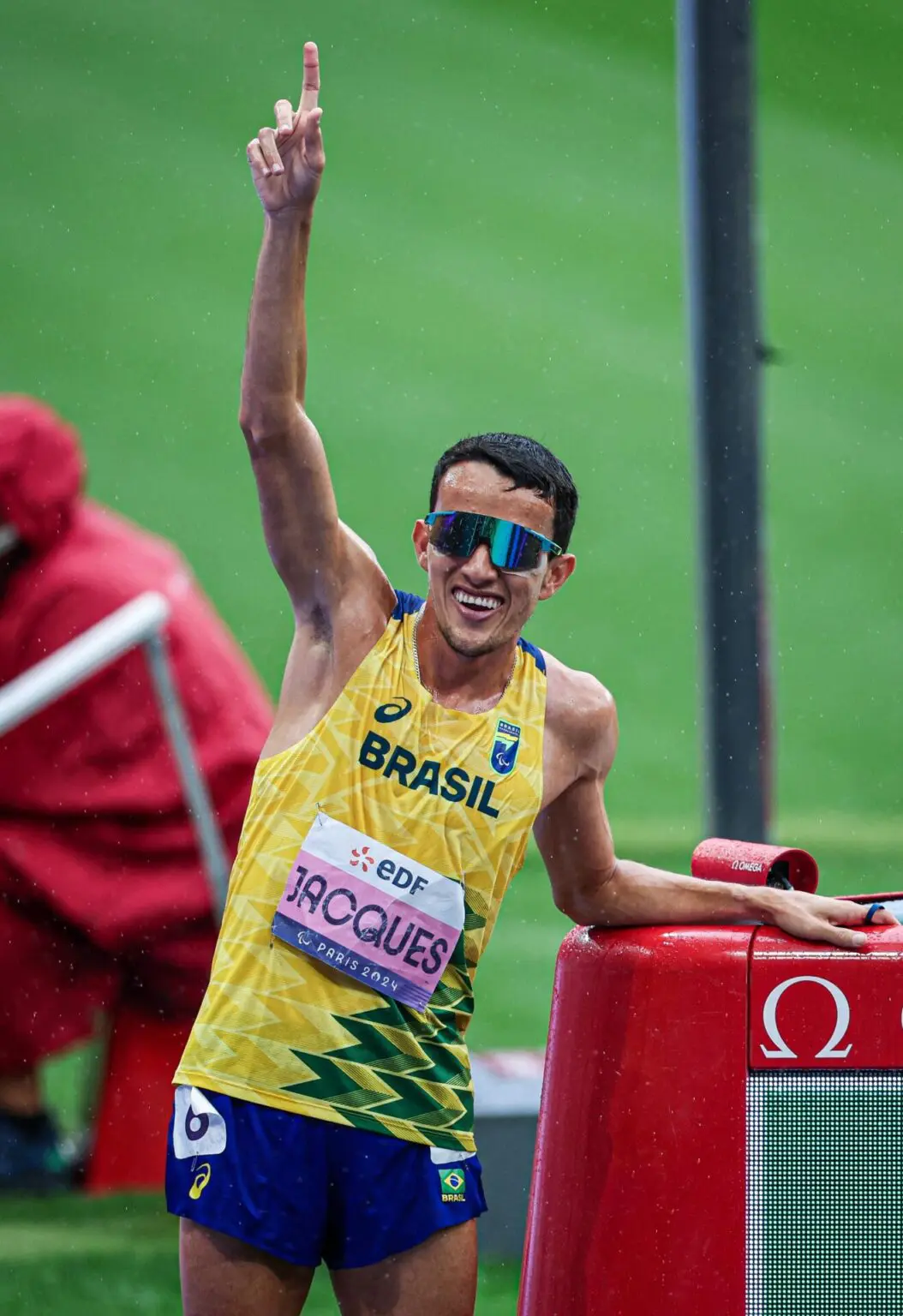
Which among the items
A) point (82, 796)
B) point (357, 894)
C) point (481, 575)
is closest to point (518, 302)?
point (82, 796)

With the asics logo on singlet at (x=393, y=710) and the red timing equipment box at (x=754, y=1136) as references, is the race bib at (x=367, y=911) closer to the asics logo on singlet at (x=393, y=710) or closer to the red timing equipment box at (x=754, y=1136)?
the asics logo on singlet at (x=393, y=710)

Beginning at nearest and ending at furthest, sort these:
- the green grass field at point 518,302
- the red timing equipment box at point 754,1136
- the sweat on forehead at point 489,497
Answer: the red timing equipment box at point 754,1136 → the sweat on forehead at point 489,497 → the green grass field at point 518,302

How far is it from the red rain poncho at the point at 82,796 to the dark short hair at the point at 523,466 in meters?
2.34

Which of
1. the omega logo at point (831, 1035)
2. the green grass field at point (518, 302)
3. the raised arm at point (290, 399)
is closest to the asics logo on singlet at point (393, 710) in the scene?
the raised arm at point (290, 399)

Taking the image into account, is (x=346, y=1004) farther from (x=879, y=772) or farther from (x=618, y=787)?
(x=879, y=772)

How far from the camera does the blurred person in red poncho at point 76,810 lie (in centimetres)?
498

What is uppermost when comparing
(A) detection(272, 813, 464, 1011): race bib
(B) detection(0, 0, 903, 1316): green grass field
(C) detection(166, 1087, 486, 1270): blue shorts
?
(B) detection(0, 0, 903, 1316): green grass field

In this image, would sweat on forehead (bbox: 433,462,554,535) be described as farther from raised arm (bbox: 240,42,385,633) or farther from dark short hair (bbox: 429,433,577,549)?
raised arm (bbox: 240,42,385,633)

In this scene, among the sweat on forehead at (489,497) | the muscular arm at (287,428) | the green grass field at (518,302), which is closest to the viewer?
the muscular arm at (287,428)

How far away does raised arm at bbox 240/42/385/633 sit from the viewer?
2.63m

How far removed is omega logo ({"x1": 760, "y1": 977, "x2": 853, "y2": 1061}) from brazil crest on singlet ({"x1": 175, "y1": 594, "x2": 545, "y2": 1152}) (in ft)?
1.29

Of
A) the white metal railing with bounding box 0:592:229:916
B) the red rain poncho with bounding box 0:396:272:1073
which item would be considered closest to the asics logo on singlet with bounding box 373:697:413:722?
the white metal railing with bounding box 0:592:229:916

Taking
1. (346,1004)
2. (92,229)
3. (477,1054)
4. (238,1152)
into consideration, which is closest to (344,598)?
(346,1004)

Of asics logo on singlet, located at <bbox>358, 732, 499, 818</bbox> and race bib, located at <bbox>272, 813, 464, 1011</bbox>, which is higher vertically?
asics logo on singlet, located at <bbox>358, 732, 499, 818</bbox>
